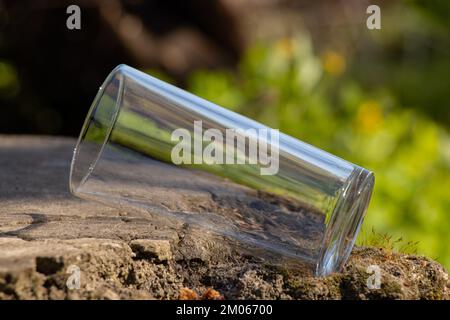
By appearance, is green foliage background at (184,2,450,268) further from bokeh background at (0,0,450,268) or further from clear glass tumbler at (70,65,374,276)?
clear glass tumbler at (70,65,374,276)

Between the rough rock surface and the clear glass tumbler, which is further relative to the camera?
the clear glass tumbler

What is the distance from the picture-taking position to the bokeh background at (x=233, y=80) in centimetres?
453

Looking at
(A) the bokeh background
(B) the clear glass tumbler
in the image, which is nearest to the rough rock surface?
(B) the clear glass tumbler

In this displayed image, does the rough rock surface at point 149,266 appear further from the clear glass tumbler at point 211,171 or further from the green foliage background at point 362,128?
the green foliage background at point 362,128

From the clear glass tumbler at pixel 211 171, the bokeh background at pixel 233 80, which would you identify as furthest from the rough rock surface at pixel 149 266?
the bokeh background at pixel 233 80

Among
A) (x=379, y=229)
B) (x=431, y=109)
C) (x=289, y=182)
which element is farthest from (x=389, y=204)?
(x=431, y=109)

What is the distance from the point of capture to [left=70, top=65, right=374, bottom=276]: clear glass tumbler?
206 cm

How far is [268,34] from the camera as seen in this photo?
28.0ft

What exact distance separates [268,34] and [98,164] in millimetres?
6520

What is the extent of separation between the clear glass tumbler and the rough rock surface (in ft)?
0.19

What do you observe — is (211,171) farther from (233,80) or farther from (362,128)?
(233,80)

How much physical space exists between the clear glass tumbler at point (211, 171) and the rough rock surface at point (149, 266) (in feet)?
0.19

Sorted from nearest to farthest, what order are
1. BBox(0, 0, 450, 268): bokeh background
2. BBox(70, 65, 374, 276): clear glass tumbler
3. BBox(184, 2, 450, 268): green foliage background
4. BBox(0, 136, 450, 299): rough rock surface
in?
BBox(0, 136, 450, 299): rough rock surface, BBox(70, 65, 374, 276): clear glass tumbler, BBox(184, 2, 450, 268): green foliage background, BBox(0, 0, 450, 268): bokeh background
